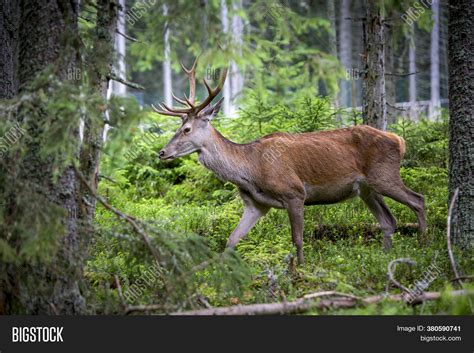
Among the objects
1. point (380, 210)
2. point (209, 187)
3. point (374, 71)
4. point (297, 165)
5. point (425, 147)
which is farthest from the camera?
point (209, 187)

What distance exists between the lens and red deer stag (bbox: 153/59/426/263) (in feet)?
28.3

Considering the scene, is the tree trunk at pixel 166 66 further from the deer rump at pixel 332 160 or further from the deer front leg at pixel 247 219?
the deer front leg at pixel 247 219

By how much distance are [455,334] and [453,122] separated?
336 cm

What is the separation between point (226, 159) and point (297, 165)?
1.05 metres

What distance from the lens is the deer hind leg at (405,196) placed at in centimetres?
893

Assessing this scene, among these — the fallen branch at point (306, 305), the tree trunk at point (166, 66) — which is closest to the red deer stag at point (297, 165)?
the tree trunk at point (166, 66)

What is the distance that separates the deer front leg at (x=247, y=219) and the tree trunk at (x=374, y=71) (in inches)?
112

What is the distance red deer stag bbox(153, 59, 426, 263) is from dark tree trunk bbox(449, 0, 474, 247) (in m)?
1.24

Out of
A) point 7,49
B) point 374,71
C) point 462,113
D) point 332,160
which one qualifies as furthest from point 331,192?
point 7,49

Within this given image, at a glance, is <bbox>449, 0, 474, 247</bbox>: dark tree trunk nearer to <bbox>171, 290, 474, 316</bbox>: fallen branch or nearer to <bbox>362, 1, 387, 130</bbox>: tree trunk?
<bbox>171, 290, 474, 316</bbox>: fallen branch

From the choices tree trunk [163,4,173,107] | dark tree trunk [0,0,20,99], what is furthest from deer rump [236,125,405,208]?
dark tree trunk [0,0,20,99]

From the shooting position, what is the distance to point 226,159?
884 centimetres

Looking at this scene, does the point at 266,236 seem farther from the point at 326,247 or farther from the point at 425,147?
the point at 425,147

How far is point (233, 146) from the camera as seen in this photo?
9.00 metres
